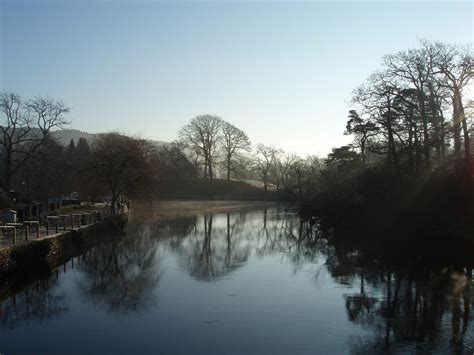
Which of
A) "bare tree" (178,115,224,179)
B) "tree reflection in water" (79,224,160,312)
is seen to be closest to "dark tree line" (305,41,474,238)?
"tree reflection in water" (79,224,160,312)

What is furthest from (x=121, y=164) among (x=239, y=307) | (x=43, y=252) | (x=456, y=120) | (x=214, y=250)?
(x=239, y=307)

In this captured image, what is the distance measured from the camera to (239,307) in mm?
15344

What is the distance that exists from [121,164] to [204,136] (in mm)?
59170

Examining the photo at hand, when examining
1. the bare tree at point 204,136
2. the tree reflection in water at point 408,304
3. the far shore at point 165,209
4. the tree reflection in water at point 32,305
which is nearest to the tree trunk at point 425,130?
the tree reflection in water at point 408,304

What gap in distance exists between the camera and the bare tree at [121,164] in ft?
128

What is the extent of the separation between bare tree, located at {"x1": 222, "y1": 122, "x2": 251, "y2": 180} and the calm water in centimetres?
7226

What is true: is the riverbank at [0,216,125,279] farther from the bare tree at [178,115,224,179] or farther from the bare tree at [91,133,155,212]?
the bare tree at [178,115,224,179]

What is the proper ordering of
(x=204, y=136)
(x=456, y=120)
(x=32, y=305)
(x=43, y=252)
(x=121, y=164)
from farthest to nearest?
(x=204, y=136)
(x=121, y=164)
(x=456, y=120)
(x=43, y=252)
(x=32, y=305)

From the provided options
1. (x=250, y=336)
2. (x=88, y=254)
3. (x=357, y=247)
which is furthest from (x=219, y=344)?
(x=357, y=247)

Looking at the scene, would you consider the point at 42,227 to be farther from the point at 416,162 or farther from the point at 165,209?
the point at 165,209

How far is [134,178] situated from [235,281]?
21.9m

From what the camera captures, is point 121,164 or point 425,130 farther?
point 121,164

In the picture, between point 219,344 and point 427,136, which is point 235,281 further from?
point 427,136

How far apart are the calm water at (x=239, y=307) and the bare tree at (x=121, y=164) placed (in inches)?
509
